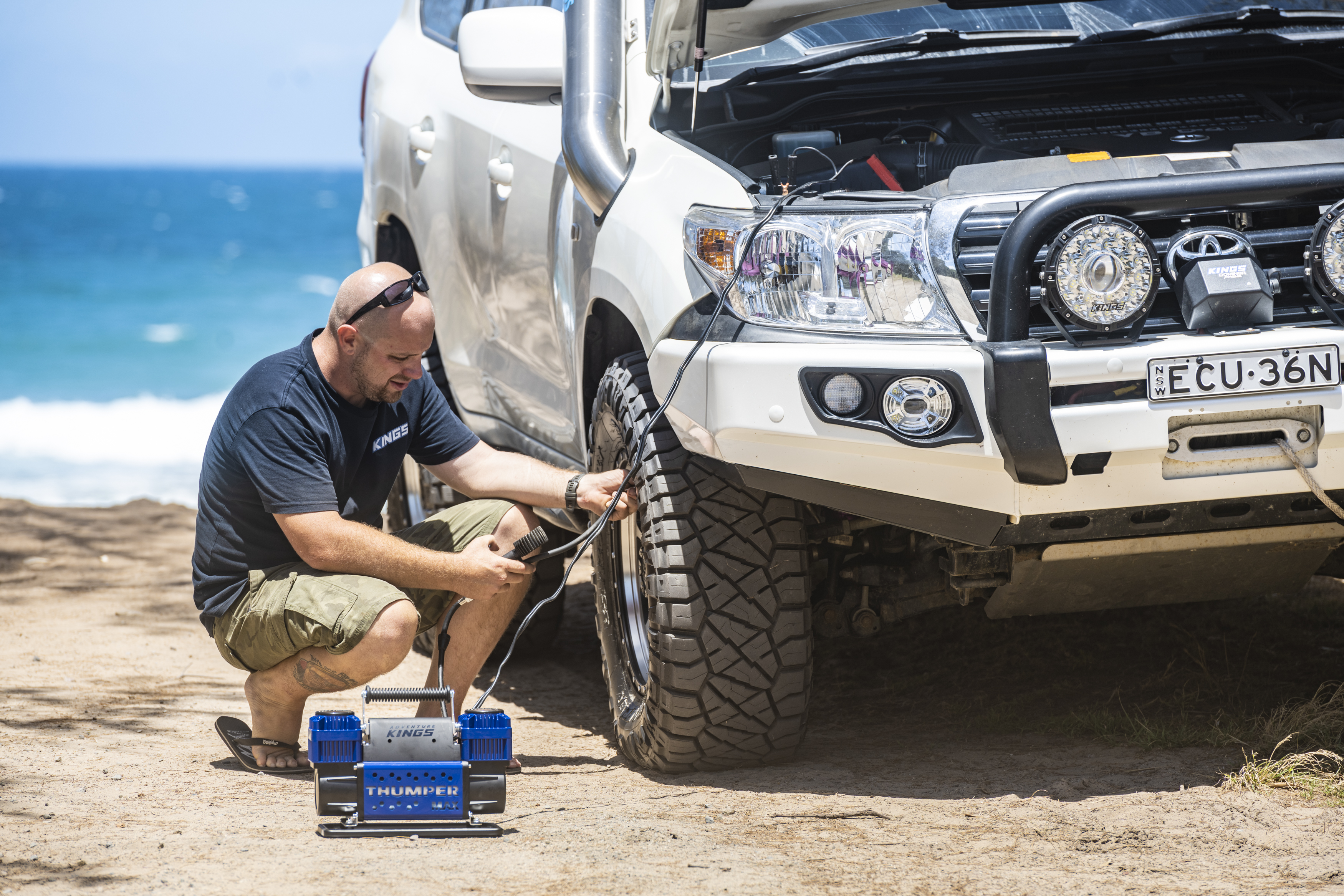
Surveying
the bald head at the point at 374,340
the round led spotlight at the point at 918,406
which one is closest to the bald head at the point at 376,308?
the bald head at the point at 374,340

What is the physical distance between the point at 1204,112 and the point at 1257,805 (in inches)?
66.7

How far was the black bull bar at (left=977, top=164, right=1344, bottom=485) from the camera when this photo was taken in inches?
105

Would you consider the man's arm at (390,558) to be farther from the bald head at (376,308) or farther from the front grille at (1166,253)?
the front grille at (1166,253)

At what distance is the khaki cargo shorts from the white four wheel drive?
65cm

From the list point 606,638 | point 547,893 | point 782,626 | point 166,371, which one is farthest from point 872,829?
point 166,371

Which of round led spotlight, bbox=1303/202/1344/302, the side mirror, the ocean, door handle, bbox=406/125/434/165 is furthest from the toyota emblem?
the ocean

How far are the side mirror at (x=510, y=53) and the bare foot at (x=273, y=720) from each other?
162 centimetres

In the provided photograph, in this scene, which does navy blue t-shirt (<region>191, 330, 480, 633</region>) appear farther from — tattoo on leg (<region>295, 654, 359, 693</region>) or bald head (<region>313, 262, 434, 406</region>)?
tattoo on leg (<region>295, 654, 359, 693</region>)

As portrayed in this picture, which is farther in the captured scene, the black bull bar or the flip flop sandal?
the flip flop sandal

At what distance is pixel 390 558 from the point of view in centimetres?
358

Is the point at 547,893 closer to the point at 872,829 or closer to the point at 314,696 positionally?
the point at 872,829

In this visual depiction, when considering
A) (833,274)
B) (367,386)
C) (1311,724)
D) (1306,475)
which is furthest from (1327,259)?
(367,386)

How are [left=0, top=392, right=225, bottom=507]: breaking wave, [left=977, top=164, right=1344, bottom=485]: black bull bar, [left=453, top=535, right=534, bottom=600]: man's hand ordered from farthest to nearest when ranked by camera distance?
1. [left=0, top=392, right=225, bottom=507]: breaking wave
2. [left=453, top=535, right=534, bottom=600]: man's hand
3. [left=977, top=164, right=1344, bottom=485]: black bull bar

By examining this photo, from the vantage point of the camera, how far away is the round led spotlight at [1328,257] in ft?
9.18
